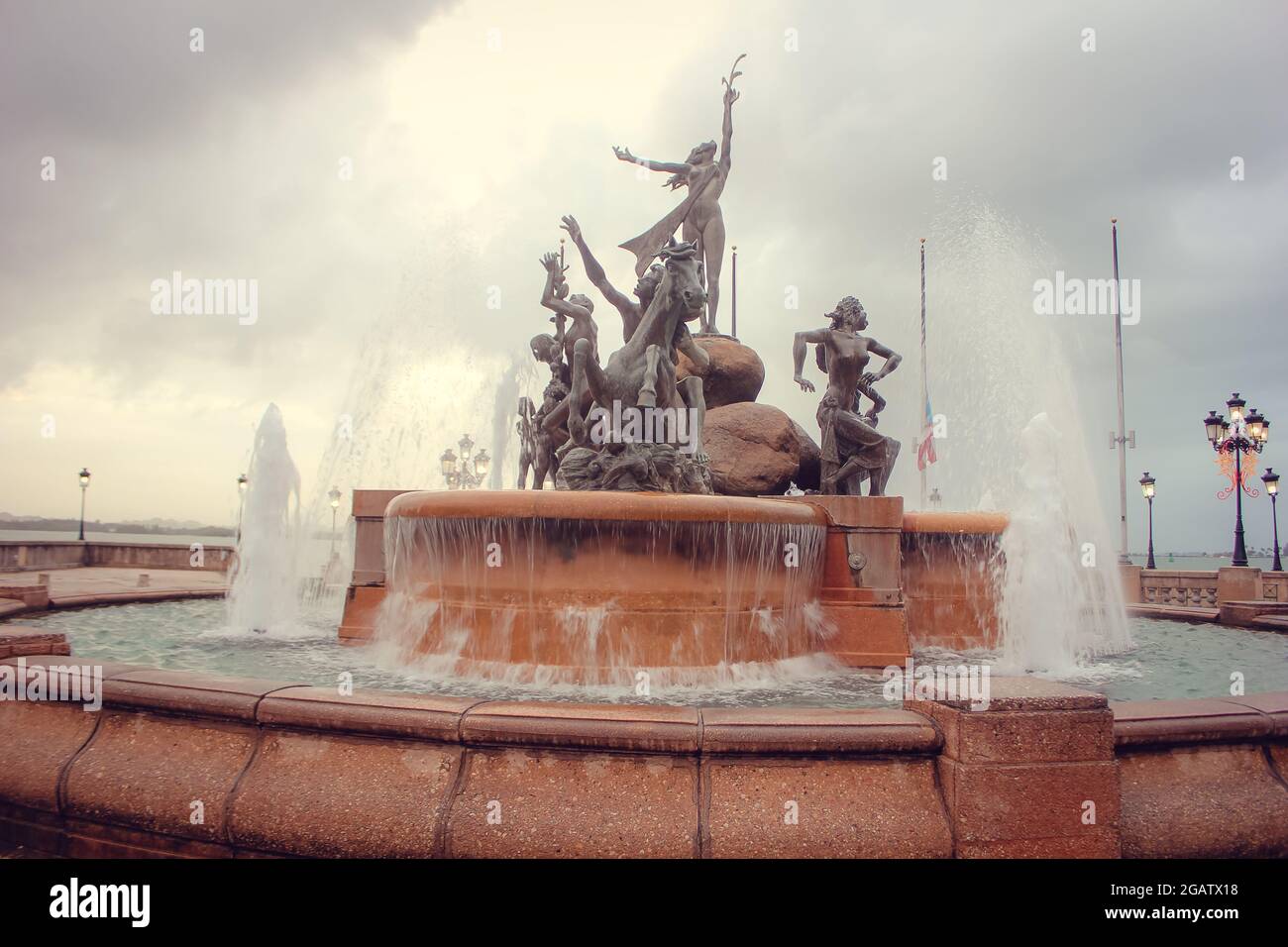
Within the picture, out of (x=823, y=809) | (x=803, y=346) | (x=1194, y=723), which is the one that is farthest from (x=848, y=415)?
(x=823, y=809)

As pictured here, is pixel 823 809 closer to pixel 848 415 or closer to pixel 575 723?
pixel 575 723

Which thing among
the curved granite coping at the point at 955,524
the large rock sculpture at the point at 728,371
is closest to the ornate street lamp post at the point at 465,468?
the large rock sculpture at the point at 728,371

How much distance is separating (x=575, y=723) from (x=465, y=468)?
21.2 metres

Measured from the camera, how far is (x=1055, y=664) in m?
7.75

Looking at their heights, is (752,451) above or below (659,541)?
above

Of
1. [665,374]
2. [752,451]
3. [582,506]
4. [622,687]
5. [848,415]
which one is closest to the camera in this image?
[622,687]

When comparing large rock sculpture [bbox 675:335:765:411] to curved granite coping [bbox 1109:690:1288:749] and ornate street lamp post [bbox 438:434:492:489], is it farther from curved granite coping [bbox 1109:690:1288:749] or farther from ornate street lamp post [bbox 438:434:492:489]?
ornate street lamp post [bbox 438:434:492:489]

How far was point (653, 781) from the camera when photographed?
3.32 meters

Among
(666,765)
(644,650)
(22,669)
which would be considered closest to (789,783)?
(666,765)

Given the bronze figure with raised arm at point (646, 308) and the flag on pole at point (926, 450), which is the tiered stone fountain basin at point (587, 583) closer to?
the bronze figure with raised arm at point (646, 308)

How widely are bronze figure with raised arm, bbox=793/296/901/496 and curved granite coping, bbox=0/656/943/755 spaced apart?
659 cm

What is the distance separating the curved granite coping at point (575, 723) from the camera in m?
3.34
